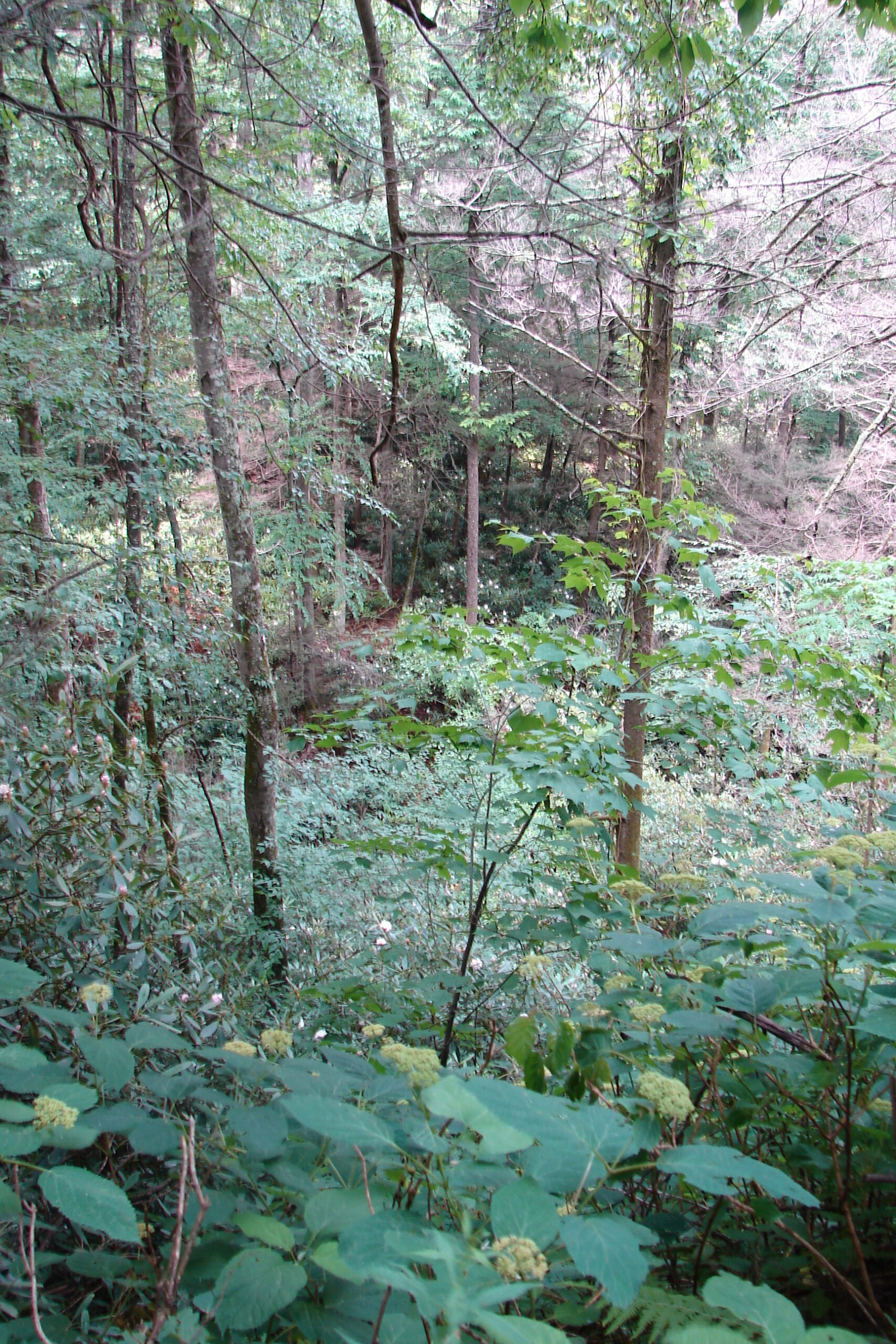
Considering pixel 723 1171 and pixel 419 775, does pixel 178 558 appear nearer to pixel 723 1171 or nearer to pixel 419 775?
pixel 419 775

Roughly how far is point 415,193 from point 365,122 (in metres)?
Answer: 3.07

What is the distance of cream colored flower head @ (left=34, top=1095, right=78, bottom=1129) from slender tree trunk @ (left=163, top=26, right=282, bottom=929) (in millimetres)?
2804

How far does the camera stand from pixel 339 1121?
592 mm

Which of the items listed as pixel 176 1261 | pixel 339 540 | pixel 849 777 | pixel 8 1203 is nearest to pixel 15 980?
→ pixel 8 1203

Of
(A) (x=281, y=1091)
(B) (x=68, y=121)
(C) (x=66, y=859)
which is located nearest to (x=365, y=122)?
(B) (x=68, y=121)

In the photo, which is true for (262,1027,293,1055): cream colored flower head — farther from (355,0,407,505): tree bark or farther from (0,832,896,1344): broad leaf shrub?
(355,0,407,505): tree bark

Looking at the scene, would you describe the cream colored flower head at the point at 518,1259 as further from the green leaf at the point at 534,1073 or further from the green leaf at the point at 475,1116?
the green leaf at the point at 534,1073

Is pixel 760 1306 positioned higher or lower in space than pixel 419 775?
higher

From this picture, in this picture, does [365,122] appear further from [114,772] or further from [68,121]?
[114,772]

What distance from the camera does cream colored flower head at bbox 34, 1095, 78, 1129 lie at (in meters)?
0.59

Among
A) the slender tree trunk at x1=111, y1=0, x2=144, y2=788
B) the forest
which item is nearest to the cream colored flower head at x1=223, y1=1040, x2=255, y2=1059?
the forest

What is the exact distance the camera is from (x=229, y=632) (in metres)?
3.29

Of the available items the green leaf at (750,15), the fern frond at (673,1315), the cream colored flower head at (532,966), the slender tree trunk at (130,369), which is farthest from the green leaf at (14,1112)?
the green leaf at (750,15)

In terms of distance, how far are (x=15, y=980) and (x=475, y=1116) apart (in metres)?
0.55
